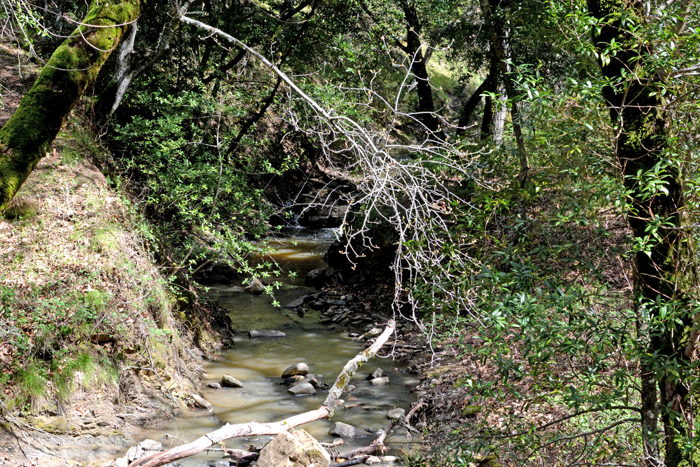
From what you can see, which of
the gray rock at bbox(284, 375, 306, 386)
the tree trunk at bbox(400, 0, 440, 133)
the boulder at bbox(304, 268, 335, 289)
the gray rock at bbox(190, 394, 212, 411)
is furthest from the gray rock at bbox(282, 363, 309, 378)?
the tree trunk at bbox(400, 0, 440, 133)

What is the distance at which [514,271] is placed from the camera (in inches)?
147

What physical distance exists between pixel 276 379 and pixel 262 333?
1997 millimetres

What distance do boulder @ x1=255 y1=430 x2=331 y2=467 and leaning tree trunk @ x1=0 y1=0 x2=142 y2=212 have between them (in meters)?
3.46

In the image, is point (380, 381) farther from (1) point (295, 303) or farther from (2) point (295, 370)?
(1) point (295, 303)

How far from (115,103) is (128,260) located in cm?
281

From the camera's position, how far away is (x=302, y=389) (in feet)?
24.0

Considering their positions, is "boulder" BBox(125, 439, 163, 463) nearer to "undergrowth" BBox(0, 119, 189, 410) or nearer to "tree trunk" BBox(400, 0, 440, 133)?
"undergrowth" BBox(0, 119, 189, 410)

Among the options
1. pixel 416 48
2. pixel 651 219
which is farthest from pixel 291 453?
pixel 416 48

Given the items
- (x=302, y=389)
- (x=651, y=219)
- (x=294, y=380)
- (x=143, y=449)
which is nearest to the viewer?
(x=651, y=219)

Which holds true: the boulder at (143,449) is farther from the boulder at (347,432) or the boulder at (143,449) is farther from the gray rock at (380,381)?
the gray rock at (380,381)

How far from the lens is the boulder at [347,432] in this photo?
6.13 metres

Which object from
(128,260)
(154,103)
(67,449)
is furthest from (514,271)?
(154,103)

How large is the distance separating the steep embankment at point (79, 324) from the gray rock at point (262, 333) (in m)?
1.71

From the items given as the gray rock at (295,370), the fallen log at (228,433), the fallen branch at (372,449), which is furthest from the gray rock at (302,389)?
the fallen branch at (372,449)
